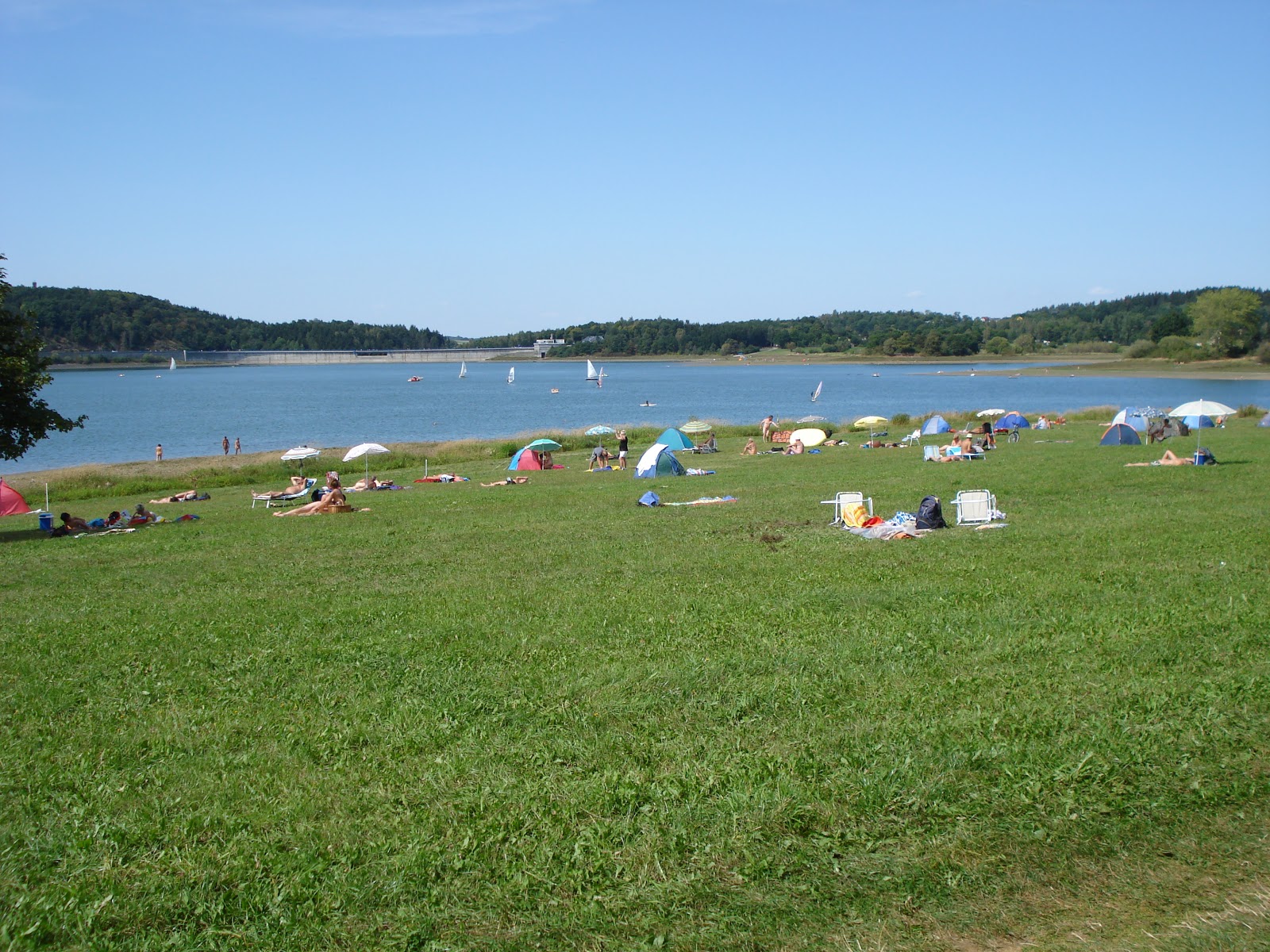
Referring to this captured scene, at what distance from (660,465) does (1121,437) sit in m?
14.5

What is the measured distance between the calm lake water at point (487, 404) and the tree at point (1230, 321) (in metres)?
16.4

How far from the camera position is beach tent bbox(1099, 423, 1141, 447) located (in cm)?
3031

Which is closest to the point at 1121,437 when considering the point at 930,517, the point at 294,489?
the point at 930,517

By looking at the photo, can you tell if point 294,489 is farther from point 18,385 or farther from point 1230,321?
point 1230,321

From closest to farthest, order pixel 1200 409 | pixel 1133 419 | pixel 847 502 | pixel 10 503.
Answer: pixel 847 502, pixel 10 503, pixel 1200 409, pixel 1133 419

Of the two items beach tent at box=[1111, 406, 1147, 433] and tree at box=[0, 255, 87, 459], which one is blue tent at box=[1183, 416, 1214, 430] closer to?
beach tent at box=[1111, 406, 1147, 433]

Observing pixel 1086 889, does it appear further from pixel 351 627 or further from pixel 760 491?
pixel 760 491

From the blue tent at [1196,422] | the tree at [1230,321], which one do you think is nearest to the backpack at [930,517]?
the blue tent at [1196,422]

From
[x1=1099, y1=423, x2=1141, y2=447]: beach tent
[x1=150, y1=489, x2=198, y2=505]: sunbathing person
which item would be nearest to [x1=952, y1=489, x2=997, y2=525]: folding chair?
[x1=1099, y1=423, x2=1141, y2=447]: beach tent

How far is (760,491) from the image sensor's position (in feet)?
72.8

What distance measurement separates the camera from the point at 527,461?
32.7 metres

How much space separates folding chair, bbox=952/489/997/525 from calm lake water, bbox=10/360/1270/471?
126 feet

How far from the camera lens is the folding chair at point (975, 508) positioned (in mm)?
15516

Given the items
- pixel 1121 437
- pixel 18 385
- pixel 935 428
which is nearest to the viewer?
pixel 18 385
